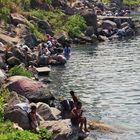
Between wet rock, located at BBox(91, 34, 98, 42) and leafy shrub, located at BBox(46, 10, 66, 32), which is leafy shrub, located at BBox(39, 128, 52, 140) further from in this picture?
leafy shrub, located at BBox(46, 10, 66, 32)

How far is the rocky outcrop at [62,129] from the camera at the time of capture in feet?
89.5

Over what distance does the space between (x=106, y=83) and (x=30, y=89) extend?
9579 millimetres

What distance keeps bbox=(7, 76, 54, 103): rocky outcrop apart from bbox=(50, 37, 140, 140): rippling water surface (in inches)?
114

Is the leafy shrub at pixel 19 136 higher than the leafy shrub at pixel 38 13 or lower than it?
higher

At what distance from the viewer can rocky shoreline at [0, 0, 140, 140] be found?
93.6 ft

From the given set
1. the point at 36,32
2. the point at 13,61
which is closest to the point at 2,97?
the point at 13,61

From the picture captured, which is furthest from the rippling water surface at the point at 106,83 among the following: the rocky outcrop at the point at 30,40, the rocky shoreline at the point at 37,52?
the rocky outcrop at the point at 30,40

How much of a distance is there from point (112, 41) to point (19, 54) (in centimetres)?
2476

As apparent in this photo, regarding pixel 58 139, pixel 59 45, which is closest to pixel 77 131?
pixel 58 139

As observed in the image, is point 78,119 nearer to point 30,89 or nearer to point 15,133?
point 15,133

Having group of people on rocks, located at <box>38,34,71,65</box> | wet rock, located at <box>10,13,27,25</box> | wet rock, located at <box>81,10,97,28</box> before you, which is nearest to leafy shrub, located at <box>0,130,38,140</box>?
group of people on rocks, located at <box>38,34,71,65</box>

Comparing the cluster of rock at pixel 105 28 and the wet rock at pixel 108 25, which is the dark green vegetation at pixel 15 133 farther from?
the wet rock at pixel 108 25

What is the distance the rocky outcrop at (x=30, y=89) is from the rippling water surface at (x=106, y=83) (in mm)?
2896

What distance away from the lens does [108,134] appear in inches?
1170
